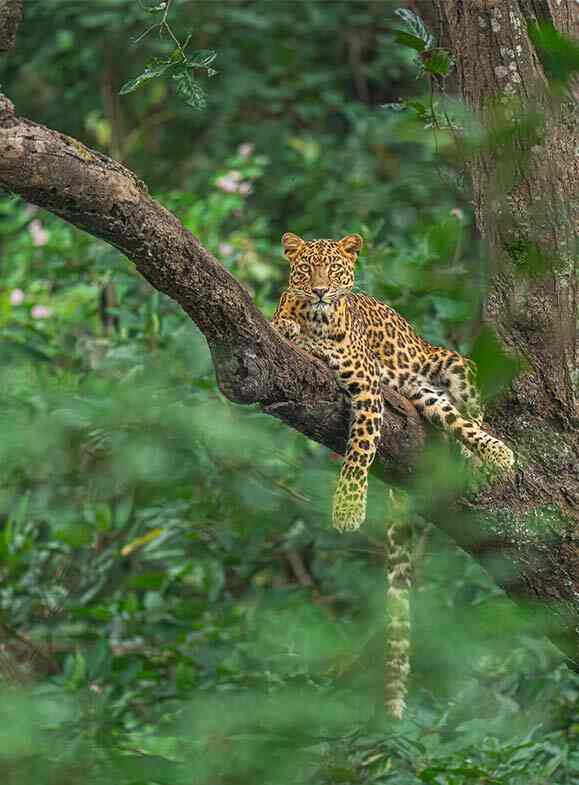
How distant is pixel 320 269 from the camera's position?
4164 mm

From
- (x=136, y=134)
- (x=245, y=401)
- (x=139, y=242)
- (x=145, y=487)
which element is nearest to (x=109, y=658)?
(x=145, y=487)

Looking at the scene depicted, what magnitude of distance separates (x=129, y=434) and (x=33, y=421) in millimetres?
412

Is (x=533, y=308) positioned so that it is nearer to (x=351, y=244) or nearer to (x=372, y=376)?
(x=372, y=376)

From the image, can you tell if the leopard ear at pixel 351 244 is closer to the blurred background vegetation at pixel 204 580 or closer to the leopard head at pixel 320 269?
the leopard head at pixel 320 269

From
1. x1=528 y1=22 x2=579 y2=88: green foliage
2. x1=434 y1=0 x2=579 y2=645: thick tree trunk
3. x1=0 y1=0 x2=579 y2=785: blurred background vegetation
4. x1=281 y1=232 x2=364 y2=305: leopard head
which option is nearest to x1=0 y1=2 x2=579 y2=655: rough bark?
x1=434 y1=0 x2=579 y2=645: thick tree trunk

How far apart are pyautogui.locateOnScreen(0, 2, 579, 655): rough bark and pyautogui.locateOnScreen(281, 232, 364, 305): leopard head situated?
1.44 feet

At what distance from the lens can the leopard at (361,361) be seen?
146 inches

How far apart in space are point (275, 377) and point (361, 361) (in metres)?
0.73

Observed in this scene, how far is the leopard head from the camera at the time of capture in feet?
13.5

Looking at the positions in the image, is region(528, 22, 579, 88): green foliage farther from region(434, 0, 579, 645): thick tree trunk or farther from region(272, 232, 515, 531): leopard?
region(272, 232, 515, 531): leopard

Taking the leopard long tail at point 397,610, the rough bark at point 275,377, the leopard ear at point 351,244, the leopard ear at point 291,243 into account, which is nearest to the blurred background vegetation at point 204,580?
the leopard long tail at point 397,610

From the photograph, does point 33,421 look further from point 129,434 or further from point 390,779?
point 390,779

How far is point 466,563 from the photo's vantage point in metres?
5.95

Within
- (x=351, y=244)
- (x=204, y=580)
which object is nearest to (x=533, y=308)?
(x=351, y=244)
